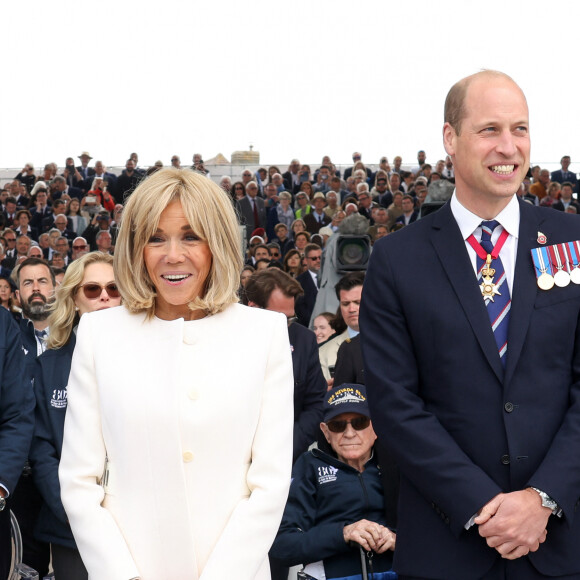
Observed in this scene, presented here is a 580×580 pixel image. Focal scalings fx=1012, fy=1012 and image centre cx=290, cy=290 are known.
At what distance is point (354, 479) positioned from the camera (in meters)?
4.70

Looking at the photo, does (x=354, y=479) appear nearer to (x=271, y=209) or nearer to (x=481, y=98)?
(x=481, y=98)

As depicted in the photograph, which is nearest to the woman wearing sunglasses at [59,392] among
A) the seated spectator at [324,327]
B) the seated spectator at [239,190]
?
the seated spectator at [324,327]

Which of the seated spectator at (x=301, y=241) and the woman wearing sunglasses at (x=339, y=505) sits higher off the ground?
the seated spectator at (x=301, y=241)

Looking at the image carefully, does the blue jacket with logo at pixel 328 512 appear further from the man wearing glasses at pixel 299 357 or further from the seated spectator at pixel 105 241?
the seated spectator at pixel 105 241

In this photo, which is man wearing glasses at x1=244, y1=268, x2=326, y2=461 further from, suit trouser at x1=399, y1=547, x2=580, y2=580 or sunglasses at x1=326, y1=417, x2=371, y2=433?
suit trouser at x1=399, y1=547, x2=580, y2=580

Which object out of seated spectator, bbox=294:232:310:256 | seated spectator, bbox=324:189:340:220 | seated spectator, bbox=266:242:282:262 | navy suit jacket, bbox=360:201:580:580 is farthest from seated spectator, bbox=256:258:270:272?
navy suit jacket, bbox=360:201:580:580

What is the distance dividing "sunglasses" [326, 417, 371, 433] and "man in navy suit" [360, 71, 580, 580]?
5.98 ft

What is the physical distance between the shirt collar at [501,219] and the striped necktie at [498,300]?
2 centimetres

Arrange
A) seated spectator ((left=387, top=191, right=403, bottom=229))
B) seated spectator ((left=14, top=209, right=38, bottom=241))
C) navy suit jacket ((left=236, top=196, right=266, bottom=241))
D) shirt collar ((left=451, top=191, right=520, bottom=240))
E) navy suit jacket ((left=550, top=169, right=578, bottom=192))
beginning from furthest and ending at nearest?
navy suit jacket ((left=550, top=169, right=578, bottom=192)), navy suit jacket ((left=236, top=196, right=266, bottom=241)), seated spectator ((left=14, top=209, right=38, bottom=241)), seated spectator ((left=387, top=191, right=403, bottom=229)), shirt collar ((left=451, top=191, right=520, bottom=240))

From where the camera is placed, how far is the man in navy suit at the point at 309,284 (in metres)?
11.9

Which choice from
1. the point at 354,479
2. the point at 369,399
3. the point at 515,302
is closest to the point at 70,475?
the point at 369,399

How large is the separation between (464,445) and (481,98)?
1031 millimetres

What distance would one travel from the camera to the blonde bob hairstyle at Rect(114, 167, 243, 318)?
8.91 feet

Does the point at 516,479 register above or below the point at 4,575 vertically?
above
